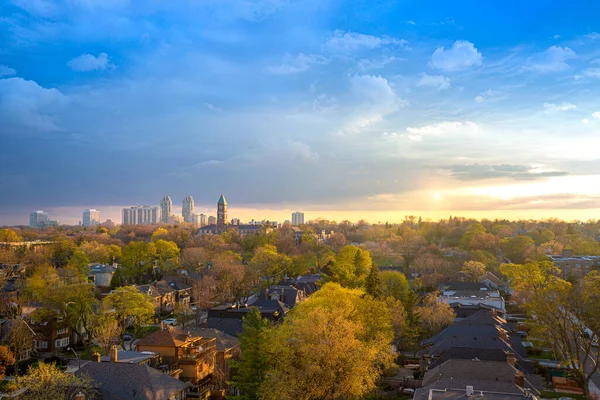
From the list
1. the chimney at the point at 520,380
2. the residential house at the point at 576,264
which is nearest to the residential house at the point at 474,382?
the chimney at the point at 520,380

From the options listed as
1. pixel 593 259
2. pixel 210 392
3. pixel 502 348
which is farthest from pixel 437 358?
pixel 593 259

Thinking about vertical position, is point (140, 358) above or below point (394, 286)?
below

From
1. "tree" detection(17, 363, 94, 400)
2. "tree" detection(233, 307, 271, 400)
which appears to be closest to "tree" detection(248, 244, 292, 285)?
"tree" detection(233, 307, 271, 400)

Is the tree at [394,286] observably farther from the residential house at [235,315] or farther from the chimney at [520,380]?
the chimney at [520,380]

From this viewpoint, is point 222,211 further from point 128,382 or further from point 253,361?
point 128,382

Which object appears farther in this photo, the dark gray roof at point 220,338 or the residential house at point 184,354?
the dark gray roof at point 220,338

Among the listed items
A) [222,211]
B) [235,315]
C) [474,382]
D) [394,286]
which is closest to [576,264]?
[394,286]
